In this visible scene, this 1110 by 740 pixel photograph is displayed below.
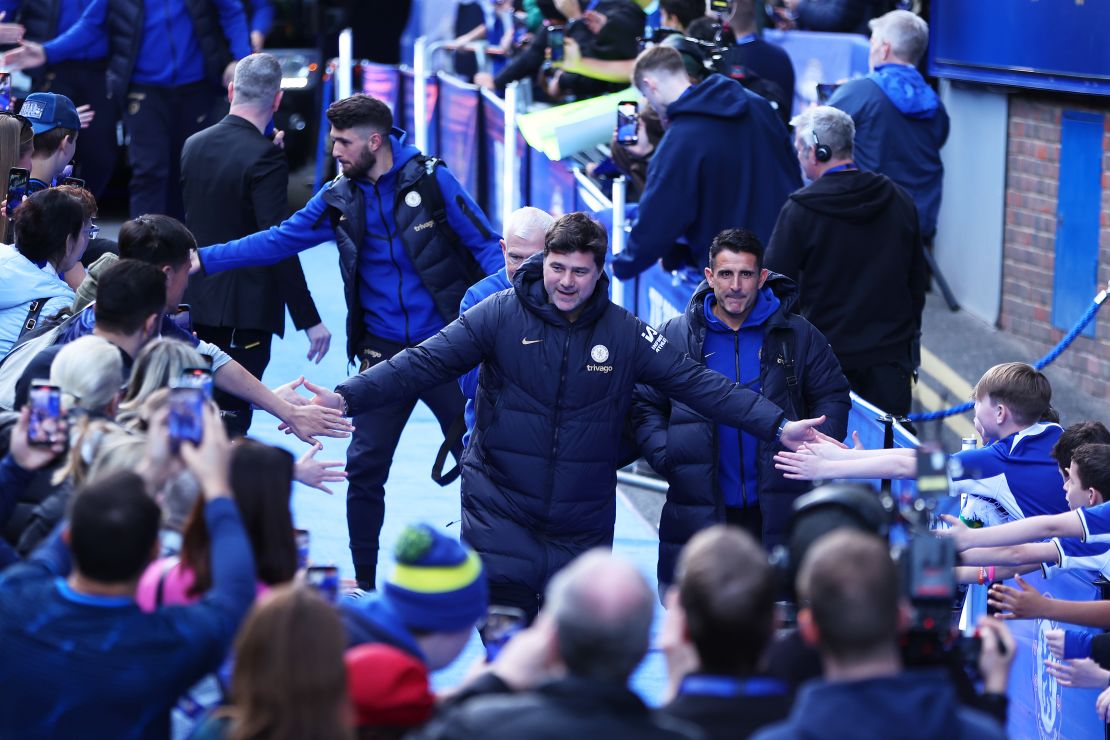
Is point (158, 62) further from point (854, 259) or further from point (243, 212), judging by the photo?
point (854, 259)

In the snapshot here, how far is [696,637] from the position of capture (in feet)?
11.8

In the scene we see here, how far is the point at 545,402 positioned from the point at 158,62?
6.56m

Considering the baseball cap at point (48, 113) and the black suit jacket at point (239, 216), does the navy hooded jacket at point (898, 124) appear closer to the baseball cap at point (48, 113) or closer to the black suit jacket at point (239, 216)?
the black suit jacket at point (239, 216)

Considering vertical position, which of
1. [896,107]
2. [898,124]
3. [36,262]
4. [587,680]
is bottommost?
[587,680]

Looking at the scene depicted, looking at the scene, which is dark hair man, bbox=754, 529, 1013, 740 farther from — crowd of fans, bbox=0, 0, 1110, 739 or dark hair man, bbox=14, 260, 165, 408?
dark hair man, bbox=14, 260, 165, 408

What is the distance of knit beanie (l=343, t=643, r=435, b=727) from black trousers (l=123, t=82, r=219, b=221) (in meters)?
8.58

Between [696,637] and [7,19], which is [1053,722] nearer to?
[696,637]

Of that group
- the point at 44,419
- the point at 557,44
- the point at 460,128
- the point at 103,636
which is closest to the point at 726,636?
the point at 103,636

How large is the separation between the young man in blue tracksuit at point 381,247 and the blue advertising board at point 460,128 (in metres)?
6.82

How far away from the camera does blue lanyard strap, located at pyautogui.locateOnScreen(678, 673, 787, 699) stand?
3.60 m

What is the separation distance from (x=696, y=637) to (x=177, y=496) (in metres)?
1.53

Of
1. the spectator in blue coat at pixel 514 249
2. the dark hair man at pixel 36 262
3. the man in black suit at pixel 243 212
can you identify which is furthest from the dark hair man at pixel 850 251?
the dark hair man at pixel 36 262

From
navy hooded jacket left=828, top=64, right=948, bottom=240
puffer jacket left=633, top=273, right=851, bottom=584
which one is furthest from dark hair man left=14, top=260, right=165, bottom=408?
navy hooded jacket left=828, top=64, right=948, bottom=240

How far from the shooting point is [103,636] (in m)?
3.89
